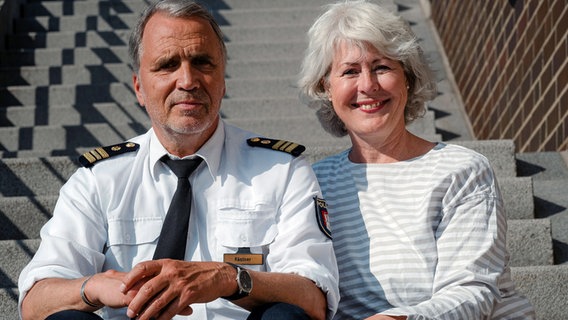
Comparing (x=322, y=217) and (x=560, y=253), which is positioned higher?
(x=322, y=217)

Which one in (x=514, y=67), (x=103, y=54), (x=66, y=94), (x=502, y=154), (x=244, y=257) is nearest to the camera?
(x=244, y=257)

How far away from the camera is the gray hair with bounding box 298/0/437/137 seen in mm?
2736

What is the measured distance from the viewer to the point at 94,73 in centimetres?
522

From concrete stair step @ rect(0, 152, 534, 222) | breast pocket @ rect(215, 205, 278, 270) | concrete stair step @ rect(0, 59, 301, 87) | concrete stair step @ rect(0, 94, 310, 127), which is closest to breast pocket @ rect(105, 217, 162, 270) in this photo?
breast pocket @ rect(215, 205, 278, 270)

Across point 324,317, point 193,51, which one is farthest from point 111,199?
point 324,317

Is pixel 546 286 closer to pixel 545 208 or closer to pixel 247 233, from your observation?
pixel 545 208

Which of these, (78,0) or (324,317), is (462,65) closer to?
(78,0)

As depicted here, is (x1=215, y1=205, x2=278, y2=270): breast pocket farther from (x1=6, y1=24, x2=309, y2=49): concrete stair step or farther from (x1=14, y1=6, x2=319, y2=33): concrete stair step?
(x1=14, y1=6, x2=319, y2=33): concrete stair step

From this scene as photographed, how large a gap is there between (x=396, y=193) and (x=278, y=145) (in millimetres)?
334

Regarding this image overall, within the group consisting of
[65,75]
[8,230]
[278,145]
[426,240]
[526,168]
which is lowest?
[65,75]

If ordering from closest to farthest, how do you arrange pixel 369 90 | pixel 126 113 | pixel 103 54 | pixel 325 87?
pixel 369 90
pixel 325 87
pixel 126 113
pixel 103 54

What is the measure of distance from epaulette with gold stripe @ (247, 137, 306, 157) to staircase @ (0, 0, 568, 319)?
88 cm

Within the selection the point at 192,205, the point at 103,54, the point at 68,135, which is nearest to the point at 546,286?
the point at 192,205

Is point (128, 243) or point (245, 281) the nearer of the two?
point (245, 281)
